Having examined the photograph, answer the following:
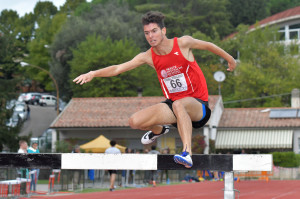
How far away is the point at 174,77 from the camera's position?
703 centimetres

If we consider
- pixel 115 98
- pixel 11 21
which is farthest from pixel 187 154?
pixel 11 21

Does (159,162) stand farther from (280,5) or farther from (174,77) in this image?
(280,5)

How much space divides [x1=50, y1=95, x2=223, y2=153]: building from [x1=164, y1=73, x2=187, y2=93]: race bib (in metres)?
32.1

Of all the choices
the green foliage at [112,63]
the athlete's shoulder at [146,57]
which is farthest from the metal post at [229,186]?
the green foliage at [112,63]

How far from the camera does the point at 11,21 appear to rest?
84438 millimetres

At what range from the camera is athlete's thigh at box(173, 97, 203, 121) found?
23.0 feet

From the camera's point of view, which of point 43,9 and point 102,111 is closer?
point 102,111

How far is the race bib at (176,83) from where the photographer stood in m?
7.03

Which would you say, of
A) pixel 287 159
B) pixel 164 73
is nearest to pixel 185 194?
pixel 164 73

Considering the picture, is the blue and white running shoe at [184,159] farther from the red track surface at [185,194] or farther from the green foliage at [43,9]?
the green foliage at [43,9]

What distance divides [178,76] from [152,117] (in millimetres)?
565

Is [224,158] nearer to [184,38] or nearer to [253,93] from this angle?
[184,38]

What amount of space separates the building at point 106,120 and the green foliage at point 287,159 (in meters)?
5.19

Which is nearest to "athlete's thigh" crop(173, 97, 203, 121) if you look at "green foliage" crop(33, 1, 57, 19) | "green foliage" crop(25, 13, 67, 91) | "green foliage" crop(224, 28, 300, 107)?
"green foliage" crop(224, 28, 300, 107)
